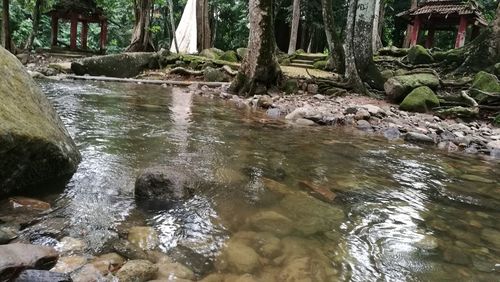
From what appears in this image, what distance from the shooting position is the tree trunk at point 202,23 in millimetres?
18234

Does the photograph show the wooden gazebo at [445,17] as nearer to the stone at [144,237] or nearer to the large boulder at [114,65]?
the large boulder at [114,65]

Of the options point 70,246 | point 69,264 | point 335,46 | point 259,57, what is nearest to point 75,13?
point 335,46

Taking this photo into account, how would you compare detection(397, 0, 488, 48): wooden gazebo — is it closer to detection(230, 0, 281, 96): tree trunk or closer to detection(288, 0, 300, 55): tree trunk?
detection(288, 0, 300, 55): tree trunk

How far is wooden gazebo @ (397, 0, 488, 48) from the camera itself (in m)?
19.1

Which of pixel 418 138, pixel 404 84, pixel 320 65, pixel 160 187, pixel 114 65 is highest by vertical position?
pixel 320 65

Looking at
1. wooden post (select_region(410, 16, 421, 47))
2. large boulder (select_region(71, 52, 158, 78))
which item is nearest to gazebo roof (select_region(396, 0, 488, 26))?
wooden post (select_region(410, 16, 421, 47))

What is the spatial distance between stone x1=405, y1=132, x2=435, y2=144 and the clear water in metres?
0.41

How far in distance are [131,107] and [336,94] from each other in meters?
4.95

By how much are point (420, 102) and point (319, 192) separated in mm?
5915

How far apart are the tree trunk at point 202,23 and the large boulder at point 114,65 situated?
14.2ft

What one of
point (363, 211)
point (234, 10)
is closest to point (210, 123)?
point (363, 211)

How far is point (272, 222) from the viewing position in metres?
2.99

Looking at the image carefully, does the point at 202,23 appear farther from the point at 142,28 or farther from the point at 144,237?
the point at 144,237

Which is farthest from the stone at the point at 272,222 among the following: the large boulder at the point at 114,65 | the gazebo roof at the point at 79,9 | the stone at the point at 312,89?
the gazebo roof at the point at 79,9
